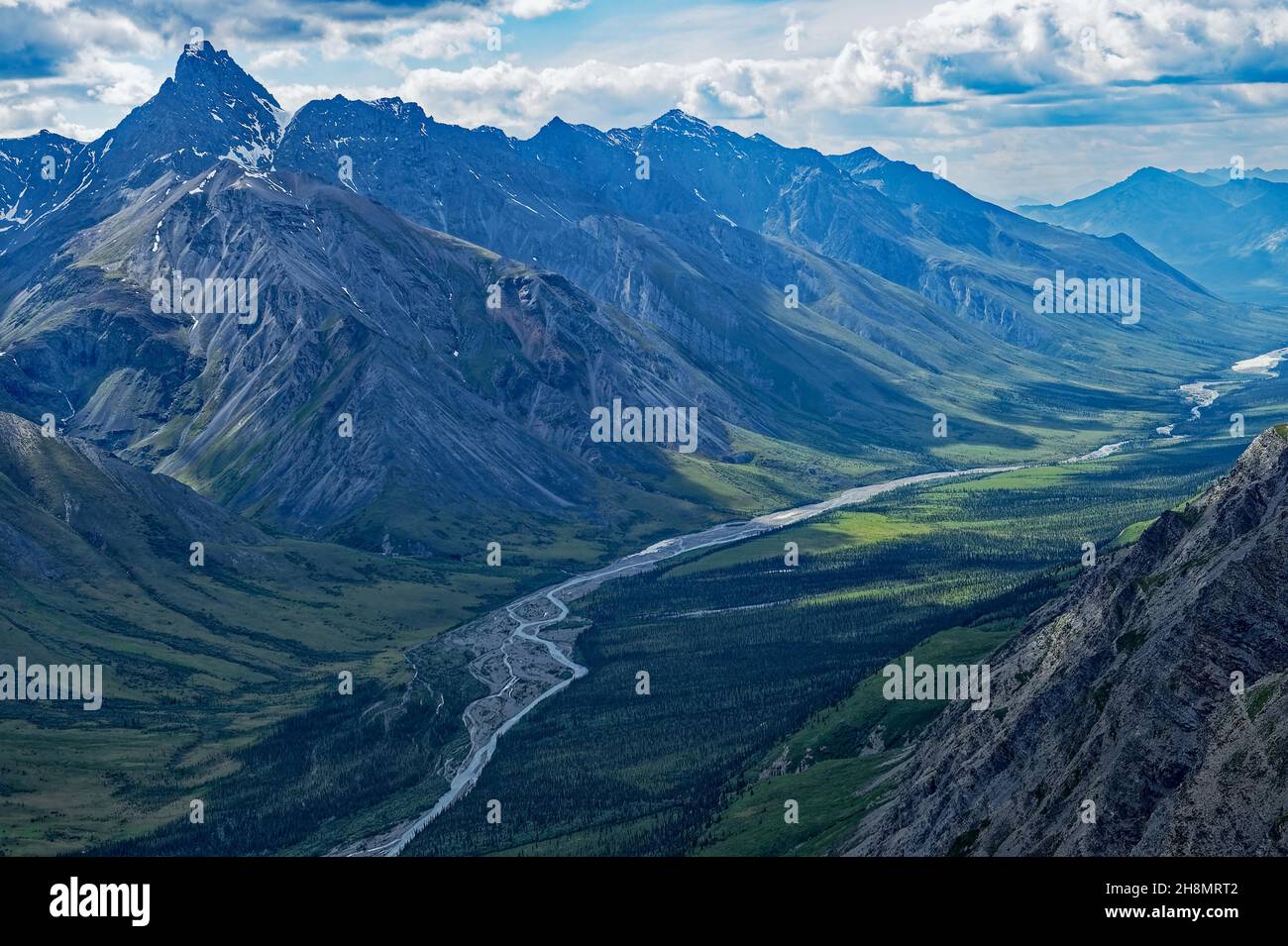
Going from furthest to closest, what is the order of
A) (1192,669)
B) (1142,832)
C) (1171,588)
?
(1171,588) < (1192,669) < (1142,832)

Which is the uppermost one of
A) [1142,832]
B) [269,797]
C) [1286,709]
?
[1286,709]

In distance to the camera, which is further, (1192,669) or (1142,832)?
(1192,669)

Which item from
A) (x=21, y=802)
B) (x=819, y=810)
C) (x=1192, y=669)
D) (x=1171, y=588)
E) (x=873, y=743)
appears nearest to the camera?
(x=1192, y=669)
